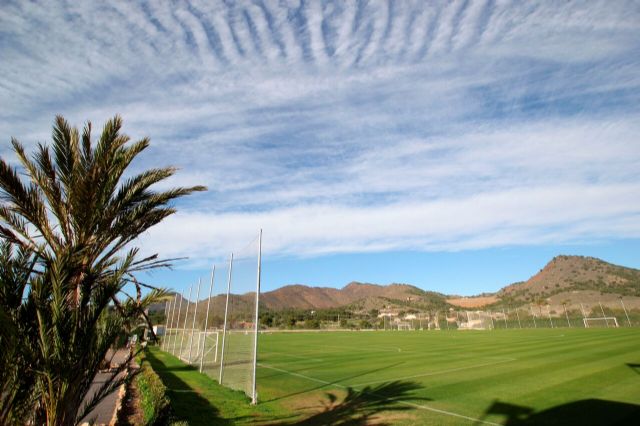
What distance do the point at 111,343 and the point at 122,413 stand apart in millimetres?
4882

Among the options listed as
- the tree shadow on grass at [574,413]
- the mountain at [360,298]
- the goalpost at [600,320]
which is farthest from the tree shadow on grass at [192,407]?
the mountain at [360,298]

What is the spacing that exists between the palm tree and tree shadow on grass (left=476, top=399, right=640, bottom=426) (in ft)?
21.5

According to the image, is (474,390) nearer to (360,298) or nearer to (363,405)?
(363,405)

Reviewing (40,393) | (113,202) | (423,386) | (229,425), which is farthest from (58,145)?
(423,386)

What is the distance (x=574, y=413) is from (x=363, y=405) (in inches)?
163

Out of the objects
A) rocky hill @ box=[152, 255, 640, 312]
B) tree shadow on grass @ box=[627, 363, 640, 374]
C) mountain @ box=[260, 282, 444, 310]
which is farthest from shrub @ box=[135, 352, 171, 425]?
mountain @ box=[260, 282, 444, 310]

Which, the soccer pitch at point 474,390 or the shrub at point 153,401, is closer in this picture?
the shrub at point 153,401

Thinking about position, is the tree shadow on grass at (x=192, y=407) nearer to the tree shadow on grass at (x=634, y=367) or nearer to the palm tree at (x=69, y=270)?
the palm tree at (x=69, y=270)

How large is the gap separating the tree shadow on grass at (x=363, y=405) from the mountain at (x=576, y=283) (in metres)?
80.6

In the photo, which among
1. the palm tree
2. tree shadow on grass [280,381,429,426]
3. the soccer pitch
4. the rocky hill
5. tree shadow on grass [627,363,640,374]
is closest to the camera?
the palm tree

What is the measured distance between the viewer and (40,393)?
15.2 feet

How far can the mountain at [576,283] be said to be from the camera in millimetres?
77000

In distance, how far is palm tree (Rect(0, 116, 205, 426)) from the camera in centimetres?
425

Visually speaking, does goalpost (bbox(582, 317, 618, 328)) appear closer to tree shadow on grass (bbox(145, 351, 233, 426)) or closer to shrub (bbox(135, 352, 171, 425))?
tree shadow on grass (bbox(145, 351, 233, 426))
